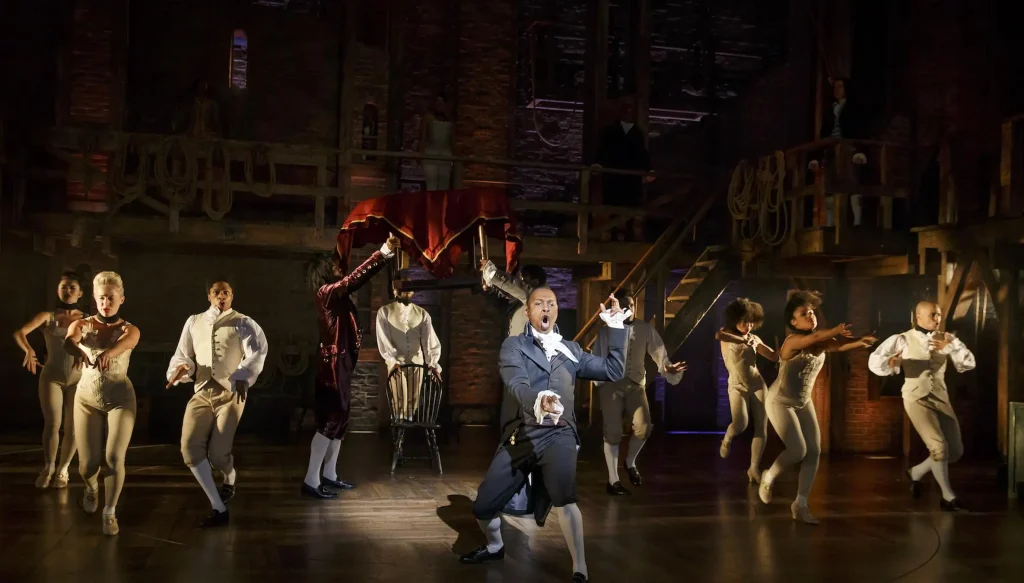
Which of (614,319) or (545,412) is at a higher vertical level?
(614,319)

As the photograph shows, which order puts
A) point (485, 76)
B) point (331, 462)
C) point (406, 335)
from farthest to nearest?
1. point (485, 76)
2. point (406, 335)
3. point (331, 462)

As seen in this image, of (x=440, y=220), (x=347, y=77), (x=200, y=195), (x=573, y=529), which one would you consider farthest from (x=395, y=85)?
(x=573, y=529)

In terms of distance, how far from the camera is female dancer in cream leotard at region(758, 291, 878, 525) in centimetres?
703

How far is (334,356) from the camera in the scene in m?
7.54

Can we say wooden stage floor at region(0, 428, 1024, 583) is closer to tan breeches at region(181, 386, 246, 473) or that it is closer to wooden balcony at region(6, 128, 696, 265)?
tan breeches at region(181, 386, 246, 473)

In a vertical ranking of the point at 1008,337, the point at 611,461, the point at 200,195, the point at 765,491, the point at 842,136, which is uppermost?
the point at 842,136

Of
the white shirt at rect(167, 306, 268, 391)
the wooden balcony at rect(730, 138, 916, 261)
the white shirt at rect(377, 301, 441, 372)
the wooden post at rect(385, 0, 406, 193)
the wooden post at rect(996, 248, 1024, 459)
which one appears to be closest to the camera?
the white shirt at rect(167, 306, 268, 391)

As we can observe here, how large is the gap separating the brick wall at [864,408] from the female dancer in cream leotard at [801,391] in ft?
15.1

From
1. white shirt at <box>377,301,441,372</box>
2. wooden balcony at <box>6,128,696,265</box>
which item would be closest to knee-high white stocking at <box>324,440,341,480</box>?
white shirt at <box>377,301,441,372</box>

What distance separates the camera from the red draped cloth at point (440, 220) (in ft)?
24.5

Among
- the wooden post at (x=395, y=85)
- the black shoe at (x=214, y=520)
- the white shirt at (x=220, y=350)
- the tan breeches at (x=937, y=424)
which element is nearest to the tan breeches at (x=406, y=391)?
the white shirt at (x=220, y=350)

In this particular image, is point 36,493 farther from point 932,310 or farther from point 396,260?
point 932,310

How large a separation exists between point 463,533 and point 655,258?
5.35 m

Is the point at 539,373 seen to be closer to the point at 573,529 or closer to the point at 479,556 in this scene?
the point at 573,529
